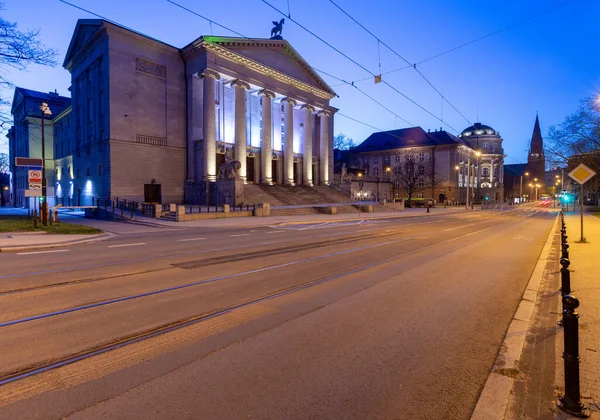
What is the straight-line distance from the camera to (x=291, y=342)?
425 centimetres

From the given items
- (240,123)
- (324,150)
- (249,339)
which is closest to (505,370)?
(249,339)

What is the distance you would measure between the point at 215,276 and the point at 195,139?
35690 mm

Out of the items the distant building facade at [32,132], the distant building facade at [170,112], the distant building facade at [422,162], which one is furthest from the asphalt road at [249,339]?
the distant building facade at [422,162]

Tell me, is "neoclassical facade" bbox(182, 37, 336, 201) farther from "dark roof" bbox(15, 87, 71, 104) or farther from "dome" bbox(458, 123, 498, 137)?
"dome" bbox(458, 123, 498, 137)

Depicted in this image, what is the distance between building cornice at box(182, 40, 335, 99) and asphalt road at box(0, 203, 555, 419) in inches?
1390

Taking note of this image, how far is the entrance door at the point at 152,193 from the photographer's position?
37.2m

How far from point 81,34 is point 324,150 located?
113ft

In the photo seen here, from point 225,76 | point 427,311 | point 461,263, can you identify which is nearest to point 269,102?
point 225,76

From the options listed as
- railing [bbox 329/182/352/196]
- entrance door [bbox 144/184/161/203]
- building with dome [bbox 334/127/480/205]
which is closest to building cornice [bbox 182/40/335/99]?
railing [bbox 329/182/352/196]

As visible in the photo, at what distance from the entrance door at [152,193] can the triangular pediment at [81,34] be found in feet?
55.8

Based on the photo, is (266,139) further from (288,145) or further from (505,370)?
(505,370)

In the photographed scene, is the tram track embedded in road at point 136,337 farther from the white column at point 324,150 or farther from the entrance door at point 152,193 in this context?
the white column at point 324,150

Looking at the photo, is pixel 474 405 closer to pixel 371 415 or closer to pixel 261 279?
pixel 371 415

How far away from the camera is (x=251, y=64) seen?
42.4 metres
